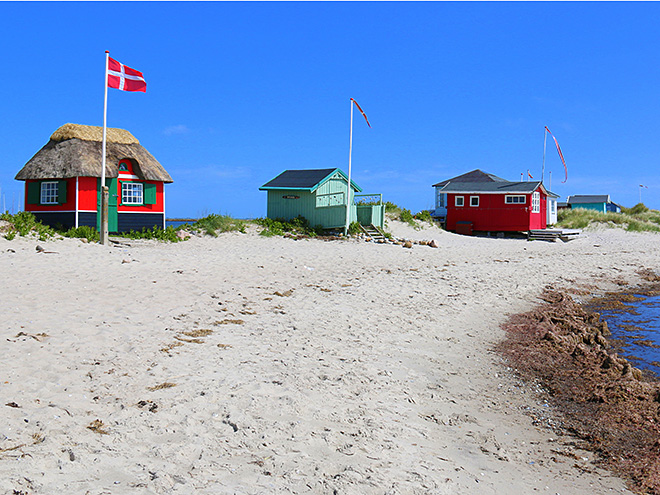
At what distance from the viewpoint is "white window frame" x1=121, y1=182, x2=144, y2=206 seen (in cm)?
2336

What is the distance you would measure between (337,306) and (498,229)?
1098 inches

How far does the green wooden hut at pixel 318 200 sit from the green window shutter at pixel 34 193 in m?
11.2

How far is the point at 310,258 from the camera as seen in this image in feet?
56.9

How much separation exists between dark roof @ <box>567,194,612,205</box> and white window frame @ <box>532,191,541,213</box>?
33.3 metres

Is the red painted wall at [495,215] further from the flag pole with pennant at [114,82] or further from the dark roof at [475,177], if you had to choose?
the flag pole with pennant at [114,82]

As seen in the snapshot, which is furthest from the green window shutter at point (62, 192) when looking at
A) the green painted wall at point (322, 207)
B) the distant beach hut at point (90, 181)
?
the green painted wall at point (322, 207)

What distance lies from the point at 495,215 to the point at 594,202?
36.7m

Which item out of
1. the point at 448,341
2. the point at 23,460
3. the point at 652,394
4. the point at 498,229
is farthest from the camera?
the point at 498,229

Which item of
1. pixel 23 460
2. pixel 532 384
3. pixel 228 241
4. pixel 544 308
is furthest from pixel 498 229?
pixel 23 460

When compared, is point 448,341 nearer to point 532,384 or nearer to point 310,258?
point 532,384

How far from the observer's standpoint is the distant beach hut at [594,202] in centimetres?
6500

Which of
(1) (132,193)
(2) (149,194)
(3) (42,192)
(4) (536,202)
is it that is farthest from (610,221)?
(3) (42,192)

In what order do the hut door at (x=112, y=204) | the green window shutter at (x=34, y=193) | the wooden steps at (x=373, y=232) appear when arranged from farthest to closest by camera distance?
1. the wooden steps at (x=373, y=232)
2. the green window shutter at (x=34, y=193)
3. the hut door at (x=112, y=204)

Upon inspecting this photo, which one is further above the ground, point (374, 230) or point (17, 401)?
point (374, 230)
